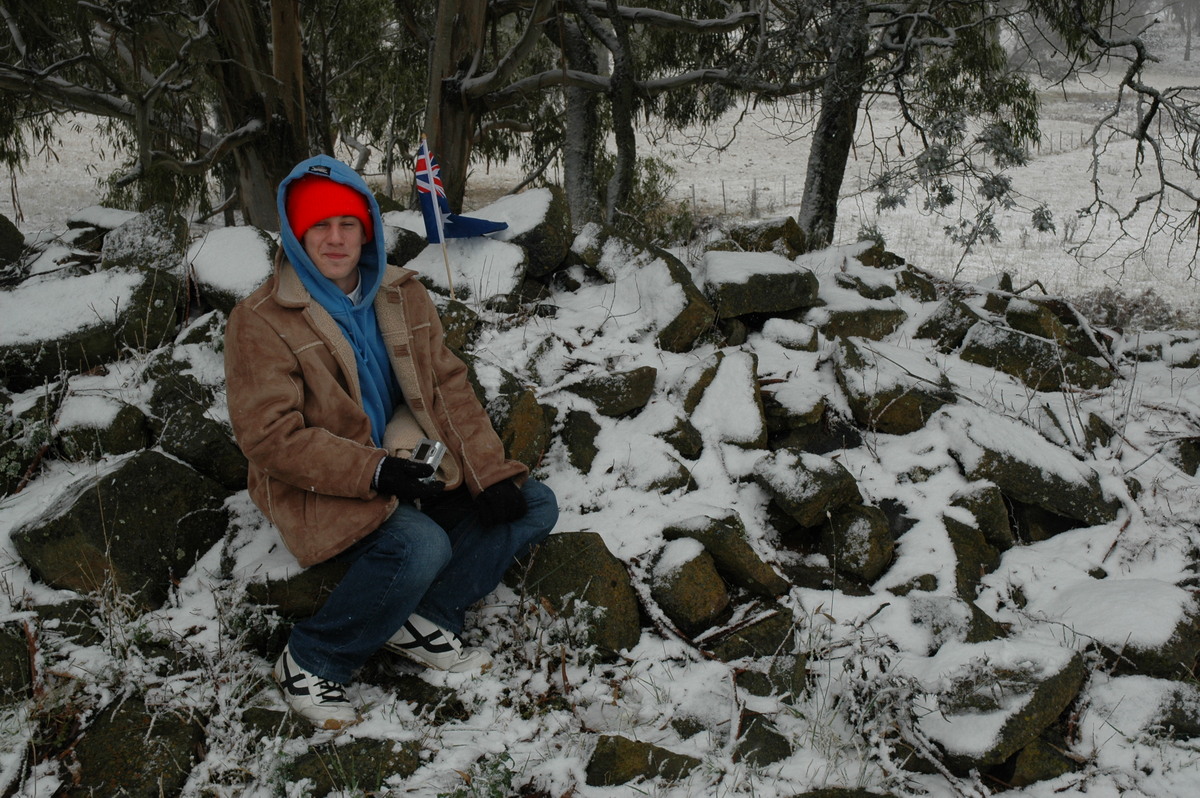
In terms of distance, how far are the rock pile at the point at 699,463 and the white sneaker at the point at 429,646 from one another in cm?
8

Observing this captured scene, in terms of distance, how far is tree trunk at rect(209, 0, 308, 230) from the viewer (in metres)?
6.17

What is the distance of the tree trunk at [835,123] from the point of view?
5.47 m

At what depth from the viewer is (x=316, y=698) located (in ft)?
6.96

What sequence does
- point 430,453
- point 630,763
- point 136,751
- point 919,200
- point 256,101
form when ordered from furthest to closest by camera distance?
point 919,200
point 256,101
point 430,453
point 630,763
point 136,751

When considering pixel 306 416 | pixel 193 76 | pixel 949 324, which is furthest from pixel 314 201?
pixel 193 76

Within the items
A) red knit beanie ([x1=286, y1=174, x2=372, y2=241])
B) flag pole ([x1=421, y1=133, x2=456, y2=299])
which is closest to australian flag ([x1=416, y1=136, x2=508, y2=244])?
flag pole ([x1=421, y1=133, x2=456, y2=299])

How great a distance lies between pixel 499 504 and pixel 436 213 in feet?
6.02

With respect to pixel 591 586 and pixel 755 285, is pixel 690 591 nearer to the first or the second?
pixel 591 586

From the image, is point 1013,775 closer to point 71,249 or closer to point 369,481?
point 369,481

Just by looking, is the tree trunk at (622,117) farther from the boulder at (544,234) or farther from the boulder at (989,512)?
the boulder at (989,512)

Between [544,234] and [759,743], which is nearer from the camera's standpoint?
[759,743]

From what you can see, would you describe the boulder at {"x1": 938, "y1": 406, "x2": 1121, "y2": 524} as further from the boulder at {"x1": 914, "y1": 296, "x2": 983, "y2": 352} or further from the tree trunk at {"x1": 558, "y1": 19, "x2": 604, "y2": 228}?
the tree trunk at {"x1": 558, "y1": 19, "x2": 604, "y2": 228}

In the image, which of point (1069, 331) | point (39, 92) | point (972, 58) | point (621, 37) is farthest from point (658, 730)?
point (972, 58)

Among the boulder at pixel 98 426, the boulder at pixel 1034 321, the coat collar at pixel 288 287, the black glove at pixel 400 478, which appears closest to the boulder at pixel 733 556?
the black glove at pixel 400 478
